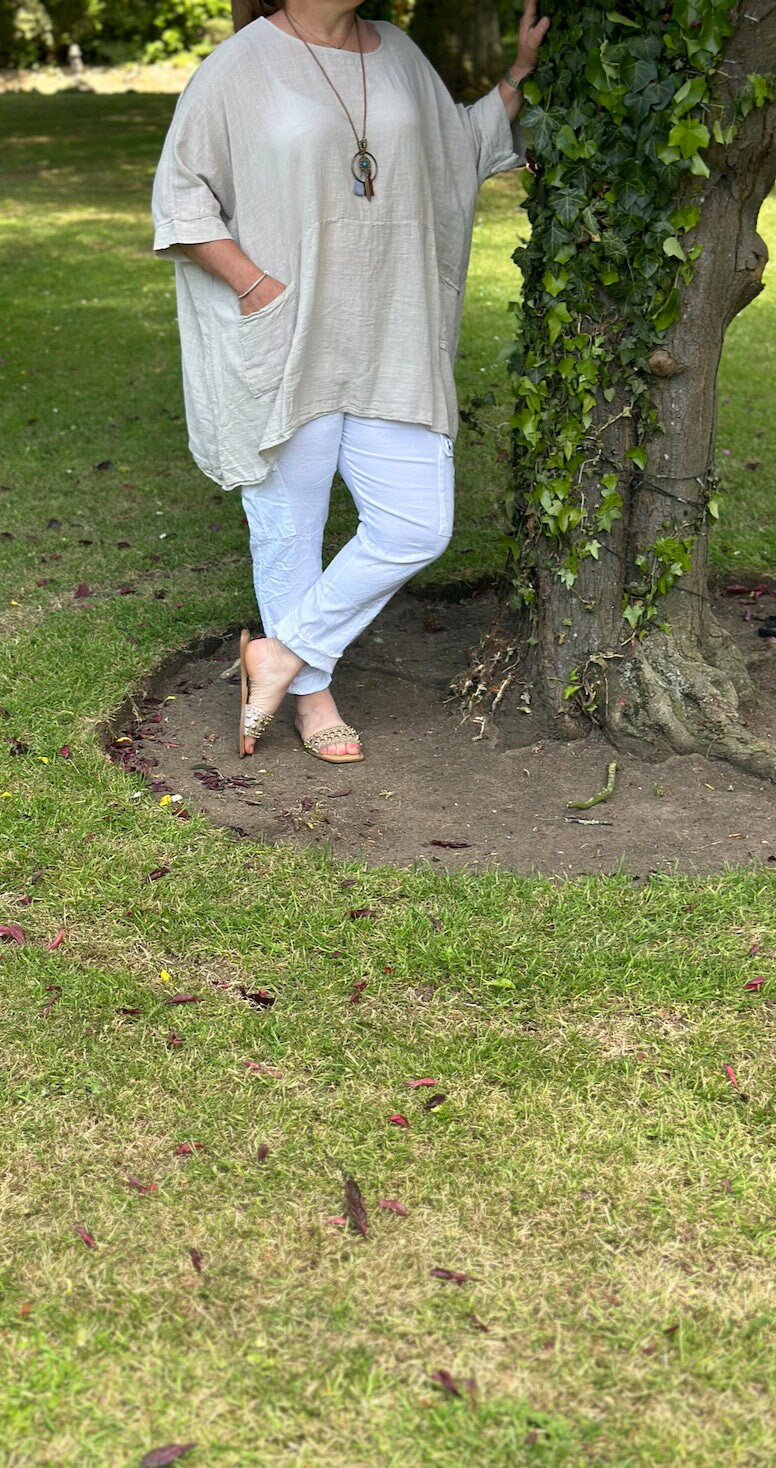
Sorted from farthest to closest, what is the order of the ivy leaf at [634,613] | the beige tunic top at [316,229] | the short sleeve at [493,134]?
1. the ivy leaf at [634,613]
2. the short sleeve at [493,134]
3. the beige tunic top at [316,229]

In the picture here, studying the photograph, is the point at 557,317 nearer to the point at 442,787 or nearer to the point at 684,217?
the point at 684,217

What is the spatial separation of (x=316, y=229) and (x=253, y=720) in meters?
1.48

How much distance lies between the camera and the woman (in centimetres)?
381

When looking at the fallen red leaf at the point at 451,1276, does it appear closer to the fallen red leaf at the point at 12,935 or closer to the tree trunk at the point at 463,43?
the fallen red leaf at the point at 12,935

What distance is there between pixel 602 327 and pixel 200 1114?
2.44m

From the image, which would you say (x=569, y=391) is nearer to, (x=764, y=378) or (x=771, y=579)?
(x=771, y=579)

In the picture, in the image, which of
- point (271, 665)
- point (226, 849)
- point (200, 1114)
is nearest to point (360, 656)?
point (271, 665)

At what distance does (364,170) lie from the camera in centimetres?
386

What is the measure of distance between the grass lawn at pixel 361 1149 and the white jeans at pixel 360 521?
0.76 meters

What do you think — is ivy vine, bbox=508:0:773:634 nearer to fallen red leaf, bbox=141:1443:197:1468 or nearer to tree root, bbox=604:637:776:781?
tree root, bbox=604:637:776:781

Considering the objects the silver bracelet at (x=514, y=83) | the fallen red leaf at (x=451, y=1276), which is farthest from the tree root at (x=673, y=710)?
the fallen red leaf at (x=451, y=1276)

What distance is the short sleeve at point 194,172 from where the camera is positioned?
3.79 meters

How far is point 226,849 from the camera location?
405 centimetres

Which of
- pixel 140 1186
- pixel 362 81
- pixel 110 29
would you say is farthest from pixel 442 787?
pixel 110 29
